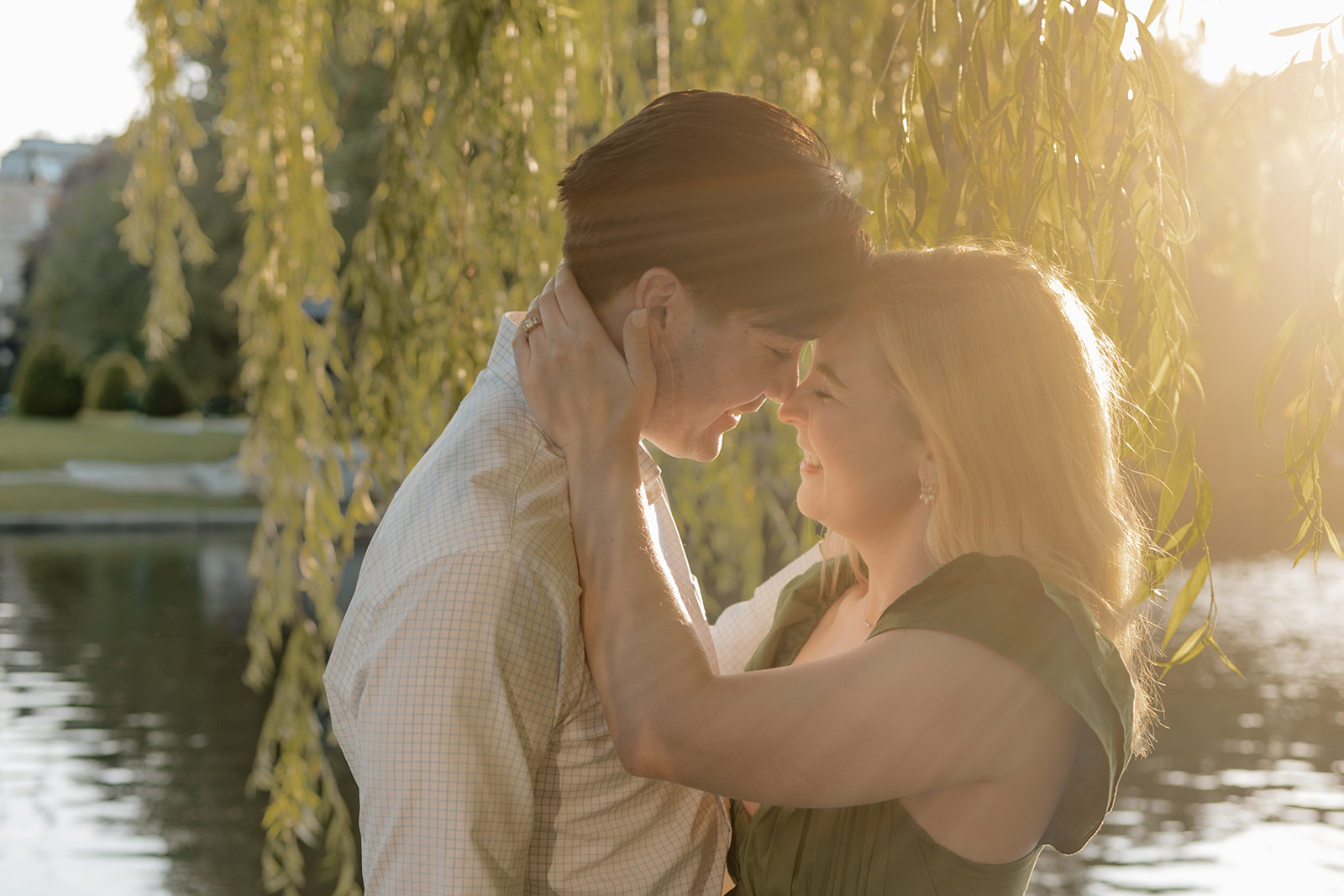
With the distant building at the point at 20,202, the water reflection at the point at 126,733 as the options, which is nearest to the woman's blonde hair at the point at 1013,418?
the water reflection at the point at 126,733

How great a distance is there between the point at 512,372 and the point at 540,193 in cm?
186

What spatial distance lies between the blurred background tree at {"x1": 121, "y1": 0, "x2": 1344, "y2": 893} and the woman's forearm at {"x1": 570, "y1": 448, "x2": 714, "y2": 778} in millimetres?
779

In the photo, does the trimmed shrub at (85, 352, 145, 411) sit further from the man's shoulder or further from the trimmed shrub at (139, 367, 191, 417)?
the man's shoulder

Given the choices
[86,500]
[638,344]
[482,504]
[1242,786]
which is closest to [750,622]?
[638,344]

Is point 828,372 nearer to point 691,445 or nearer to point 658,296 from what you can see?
point 691,445

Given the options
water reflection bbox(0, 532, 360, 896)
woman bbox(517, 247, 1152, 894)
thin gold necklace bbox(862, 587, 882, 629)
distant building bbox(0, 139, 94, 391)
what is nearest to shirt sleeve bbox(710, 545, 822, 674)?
thin gold necklace bbox(862, 587, 882, 629)

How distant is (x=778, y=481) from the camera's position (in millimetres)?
6191

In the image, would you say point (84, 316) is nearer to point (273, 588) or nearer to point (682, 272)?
point (273, 588)

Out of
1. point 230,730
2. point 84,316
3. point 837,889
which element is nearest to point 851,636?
point 837,889

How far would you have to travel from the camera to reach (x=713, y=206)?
57.5 inches

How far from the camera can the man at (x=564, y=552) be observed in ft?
4.30

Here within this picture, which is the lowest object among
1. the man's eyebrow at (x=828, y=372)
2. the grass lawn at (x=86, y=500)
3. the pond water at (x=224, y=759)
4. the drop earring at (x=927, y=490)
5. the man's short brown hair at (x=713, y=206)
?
the grass lawn at (x=86, y=500)

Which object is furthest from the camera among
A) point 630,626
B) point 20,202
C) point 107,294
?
point 20,202

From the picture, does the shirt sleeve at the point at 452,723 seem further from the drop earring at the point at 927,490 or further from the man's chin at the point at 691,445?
the drop earring at the point at 927,490
